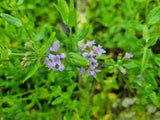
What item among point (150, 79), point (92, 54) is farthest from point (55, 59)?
point (150, 79)

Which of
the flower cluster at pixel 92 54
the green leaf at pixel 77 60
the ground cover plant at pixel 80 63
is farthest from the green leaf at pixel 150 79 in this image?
the green leaf at pixel 77 60

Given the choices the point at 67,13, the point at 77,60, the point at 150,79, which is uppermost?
the point at 67,13

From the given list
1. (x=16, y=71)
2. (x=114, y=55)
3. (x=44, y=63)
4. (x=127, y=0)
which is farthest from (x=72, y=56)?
(x=114, y=55)

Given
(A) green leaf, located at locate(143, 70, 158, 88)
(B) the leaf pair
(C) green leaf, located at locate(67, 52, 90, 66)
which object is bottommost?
(A) green leaf, located at locate(143, 70, 158, 88)

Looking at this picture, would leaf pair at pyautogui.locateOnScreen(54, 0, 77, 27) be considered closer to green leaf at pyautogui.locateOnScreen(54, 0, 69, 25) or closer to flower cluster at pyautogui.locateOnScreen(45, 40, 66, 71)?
green leaf at pyautogui.locateOnScreen(54, 0, 69, 25)

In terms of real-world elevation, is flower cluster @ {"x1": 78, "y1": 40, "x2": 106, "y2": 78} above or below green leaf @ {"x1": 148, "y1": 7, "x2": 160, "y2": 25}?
→ below

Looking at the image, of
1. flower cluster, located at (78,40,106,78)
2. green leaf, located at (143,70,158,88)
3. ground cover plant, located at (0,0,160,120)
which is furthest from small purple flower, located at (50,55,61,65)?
green leaf, located at (143,70,158,88)

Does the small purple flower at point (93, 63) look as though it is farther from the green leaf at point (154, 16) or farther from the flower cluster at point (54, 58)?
the green leaf at point (154, 16)

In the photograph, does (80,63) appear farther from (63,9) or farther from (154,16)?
(154,16)
